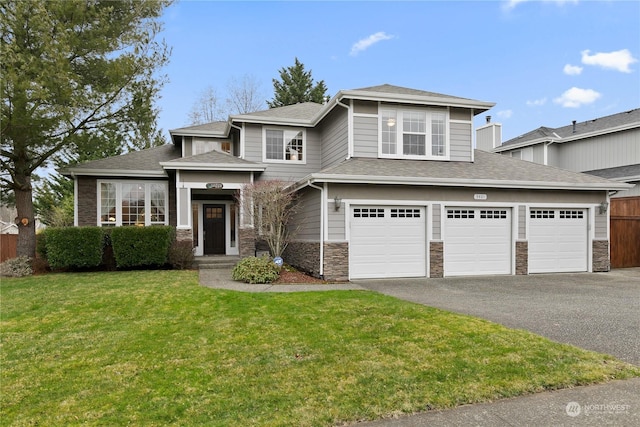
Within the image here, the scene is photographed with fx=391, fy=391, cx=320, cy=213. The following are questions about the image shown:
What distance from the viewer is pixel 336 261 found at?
34.5 ft

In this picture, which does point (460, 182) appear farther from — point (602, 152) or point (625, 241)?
point (602, 152)

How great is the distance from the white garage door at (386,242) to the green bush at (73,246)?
311 inches

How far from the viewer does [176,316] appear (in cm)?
648

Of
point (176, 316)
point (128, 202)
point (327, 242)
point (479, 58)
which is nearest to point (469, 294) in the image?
point (327, 242)

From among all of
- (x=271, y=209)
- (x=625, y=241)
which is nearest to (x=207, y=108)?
(x=271, y=209)

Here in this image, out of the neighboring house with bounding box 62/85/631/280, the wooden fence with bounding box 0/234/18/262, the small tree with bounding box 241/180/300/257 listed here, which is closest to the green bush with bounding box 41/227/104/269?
the neighboring house with bounding box 62/85/631/280

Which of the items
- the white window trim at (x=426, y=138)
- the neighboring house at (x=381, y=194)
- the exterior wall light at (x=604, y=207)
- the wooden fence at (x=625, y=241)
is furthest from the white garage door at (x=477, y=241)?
the wooden fence at (x=625, y=241)

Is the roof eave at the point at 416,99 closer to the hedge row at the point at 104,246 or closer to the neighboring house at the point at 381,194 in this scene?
the neighboring house at the point at 381,194

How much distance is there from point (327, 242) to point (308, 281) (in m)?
1.15

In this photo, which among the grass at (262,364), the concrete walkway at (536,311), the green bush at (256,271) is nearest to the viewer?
the concrete walkway at (536,311)

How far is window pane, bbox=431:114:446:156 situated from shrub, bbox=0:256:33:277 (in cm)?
1325

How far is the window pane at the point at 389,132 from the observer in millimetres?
12656

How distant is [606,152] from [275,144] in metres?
16.7

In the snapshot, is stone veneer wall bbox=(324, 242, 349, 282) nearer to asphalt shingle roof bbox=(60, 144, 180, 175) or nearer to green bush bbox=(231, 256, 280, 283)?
green bush bbox=(231, 256, 280, 283)
